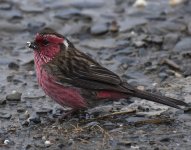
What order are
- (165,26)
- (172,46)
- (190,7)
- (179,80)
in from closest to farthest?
(179,80), (172,46), (165,26), (190,7)

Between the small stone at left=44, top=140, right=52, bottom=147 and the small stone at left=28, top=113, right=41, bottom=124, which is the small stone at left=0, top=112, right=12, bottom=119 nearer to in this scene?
the small stone at left=28, top=113, right=41, bottom=124

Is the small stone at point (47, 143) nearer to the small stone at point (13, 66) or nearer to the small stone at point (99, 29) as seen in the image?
the small stone at point (13, 66)

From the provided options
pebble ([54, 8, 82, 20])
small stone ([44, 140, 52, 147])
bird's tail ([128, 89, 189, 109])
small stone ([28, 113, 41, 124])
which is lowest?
small stone ([44, 140, 52, 147])

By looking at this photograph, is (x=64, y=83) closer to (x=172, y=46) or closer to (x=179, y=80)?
(x=179, y=80)

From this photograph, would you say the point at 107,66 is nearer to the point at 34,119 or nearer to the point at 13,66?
the point at 13,66

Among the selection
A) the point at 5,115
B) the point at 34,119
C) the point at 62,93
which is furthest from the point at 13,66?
the point at 62,93

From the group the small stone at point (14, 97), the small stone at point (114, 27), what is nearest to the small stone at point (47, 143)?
the small stone at point (14, 97)

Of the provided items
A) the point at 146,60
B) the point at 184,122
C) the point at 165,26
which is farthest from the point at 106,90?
the point at 165,26

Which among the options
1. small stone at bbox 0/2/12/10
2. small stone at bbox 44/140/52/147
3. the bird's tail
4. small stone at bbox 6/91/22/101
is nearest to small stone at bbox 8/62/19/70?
small stone at bbox 6/91/22/101
